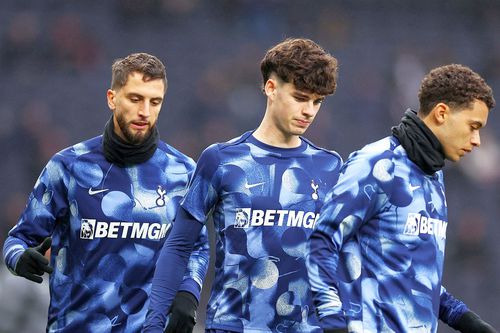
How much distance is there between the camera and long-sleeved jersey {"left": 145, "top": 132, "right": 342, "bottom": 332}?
5.26 m

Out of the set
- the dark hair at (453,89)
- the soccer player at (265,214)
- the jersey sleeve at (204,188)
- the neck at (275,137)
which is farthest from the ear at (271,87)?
the dark hair at (453,89)

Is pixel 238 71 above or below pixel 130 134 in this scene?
above

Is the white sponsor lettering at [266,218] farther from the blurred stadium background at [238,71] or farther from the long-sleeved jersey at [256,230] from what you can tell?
the blurred stadium background at [238,71]

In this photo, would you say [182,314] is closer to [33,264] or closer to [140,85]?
[33,264]

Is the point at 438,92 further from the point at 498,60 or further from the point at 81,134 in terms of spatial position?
the point at 498,60

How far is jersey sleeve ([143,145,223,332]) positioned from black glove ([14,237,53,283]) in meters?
0.57

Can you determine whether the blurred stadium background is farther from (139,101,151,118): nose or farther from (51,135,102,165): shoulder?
(139,101,151,118): nose

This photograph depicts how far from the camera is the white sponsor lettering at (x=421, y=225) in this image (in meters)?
4.75

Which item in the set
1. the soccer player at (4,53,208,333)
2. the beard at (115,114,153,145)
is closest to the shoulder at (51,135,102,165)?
the soccer player at (4,53,208,333)

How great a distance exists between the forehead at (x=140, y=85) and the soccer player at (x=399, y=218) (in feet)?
4.66

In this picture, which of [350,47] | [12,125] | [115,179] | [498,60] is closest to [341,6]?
[350,47]

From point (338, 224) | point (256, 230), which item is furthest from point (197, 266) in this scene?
point (338, 224)

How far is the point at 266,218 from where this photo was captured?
5.34 m

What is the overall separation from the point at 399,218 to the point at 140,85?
1.74 meters
